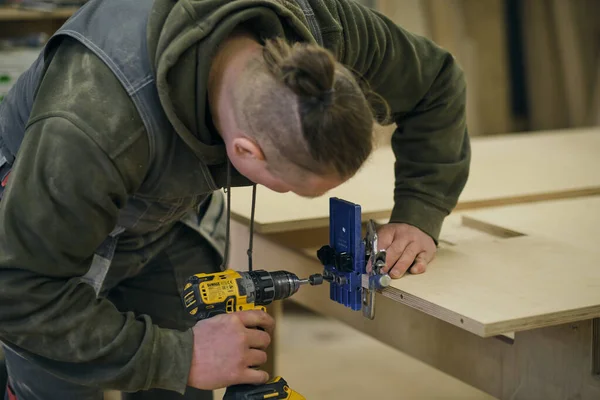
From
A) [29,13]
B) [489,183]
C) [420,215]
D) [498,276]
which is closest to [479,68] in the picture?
[489,183]

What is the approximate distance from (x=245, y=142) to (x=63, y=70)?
29 cm

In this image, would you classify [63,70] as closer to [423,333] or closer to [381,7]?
[423,333]

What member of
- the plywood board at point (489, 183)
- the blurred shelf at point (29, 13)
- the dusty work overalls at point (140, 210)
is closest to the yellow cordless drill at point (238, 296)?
the dusty work overalls at point (140, 210)

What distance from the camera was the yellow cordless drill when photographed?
1355mm

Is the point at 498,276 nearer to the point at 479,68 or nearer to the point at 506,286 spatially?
the point at 506,286

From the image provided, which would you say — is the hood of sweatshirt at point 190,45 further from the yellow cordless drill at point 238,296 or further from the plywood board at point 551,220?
the plywood board at point 551,220

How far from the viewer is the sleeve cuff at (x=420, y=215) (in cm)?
162

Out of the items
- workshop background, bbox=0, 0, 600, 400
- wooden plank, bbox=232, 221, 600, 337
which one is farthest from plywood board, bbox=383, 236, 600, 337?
workshop background, bbox=0, 0, 600, 400

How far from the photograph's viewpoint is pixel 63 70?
128 centimetres

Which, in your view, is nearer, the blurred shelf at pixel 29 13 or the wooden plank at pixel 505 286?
the wooden plank at pixel 505 286

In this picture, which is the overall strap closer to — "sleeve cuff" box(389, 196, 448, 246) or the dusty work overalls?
the dusty work overalls

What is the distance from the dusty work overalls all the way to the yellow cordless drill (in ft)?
0.49

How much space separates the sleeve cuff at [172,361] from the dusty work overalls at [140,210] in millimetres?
181

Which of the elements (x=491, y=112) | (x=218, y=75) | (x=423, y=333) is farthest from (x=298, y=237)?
(x=491, y=112)
